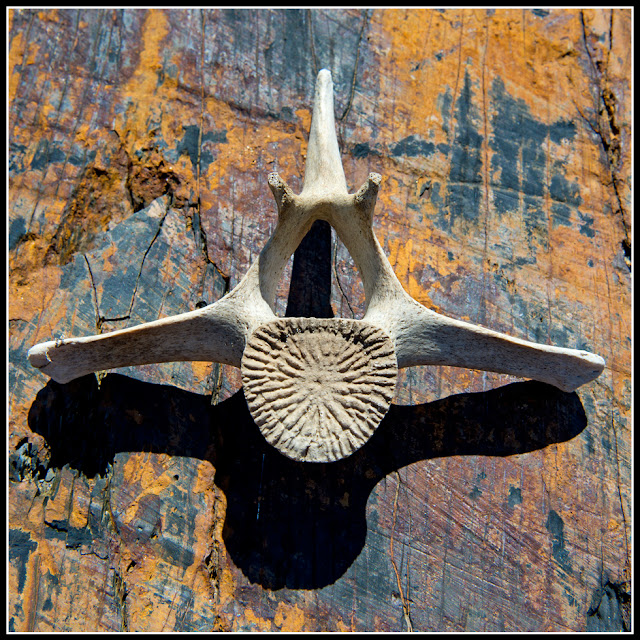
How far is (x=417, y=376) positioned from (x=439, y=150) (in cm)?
114

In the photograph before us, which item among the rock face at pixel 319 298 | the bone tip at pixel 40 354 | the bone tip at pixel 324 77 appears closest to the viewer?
the bone tip at pixel 40 354

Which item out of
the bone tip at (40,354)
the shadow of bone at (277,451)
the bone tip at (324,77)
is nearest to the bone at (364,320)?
the bone tip at (40,354)

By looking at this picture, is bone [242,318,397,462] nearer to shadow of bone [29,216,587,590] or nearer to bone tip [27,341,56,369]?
shadow of bone [29,216,587,590]

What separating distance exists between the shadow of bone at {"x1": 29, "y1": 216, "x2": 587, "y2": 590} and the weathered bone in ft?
0.61

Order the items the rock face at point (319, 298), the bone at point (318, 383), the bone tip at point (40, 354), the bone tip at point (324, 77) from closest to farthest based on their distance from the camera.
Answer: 1. the bone at point (318, 383)
2. the bone tip at point (40, 354)
3. the rock face at point (319, 298)
4. the bone tip at point (324, 77)

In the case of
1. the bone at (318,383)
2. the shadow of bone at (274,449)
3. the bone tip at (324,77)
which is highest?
the bone tip at (324,77)

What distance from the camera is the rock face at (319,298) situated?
7.33ft

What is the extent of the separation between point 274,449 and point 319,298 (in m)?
0.66

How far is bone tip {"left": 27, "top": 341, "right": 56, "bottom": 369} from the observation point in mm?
2111

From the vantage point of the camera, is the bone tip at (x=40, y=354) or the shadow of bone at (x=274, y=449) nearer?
the bone tip at (x=40, y=354)

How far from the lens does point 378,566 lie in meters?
2.25

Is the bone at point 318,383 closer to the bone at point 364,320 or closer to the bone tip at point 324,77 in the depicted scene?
the bone at point 364,320

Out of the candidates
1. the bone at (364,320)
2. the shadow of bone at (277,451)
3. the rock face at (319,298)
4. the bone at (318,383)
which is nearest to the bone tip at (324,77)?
the rock face at (319,298)

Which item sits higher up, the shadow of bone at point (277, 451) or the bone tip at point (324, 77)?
the bone tip at point (324, 77)
